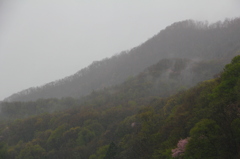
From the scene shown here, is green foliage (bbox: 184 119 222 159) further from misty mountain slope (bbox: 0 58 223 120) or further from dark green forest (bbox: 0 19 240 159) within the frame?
misty mountain slope (bbox: 0 58 223 120)

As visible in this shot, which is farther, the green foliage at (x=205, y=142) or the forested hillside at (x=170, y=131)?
the forested hillside at (x=170, y=131)

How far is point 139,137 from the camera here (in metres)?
46.9

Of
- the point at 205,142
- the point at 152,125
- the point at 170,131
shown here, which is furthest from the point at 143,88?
the point at 205,142

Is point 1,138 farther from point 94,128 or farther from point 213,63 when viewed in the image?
point 213,63

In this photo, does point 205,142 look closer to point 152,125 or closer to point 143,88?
point 152,125

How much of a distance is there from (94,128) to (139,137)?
140 ft

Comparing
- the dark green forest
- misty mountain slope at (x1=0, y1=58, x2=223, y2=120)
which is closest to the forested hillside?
the dark green forest

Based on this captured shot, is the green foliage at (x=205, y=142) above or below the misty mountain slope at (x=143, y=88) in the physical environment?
above

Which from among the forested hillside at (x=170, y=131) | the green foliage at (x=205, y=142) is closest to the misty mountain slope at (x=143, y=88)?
the forested hillside at (x=170, y=131)

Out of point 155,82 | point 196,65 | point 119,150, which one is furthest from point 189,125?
point 196,65

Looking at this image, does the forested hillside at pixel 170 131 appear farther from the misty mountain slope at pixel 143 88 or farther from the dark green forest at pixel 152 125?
the misty mountain slope at pixel 143 88

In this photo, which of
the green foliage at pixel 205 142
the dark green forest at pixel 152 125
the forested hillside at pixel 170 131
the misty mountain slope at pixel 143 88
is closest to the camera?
the green foliage at pixel 205 142

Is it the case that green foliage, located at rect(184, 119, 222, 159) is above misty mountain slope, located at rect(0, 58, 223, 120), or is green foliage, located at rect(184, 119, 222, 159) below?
above

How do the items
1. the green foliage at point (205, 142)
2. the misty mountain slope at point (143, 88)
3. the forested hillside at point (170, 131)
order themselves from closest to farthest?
1. the green foliage at point (205, 142)
2. the forested hillside at point (170, 131)
3. the misty mountain slope at point (143, 88)
